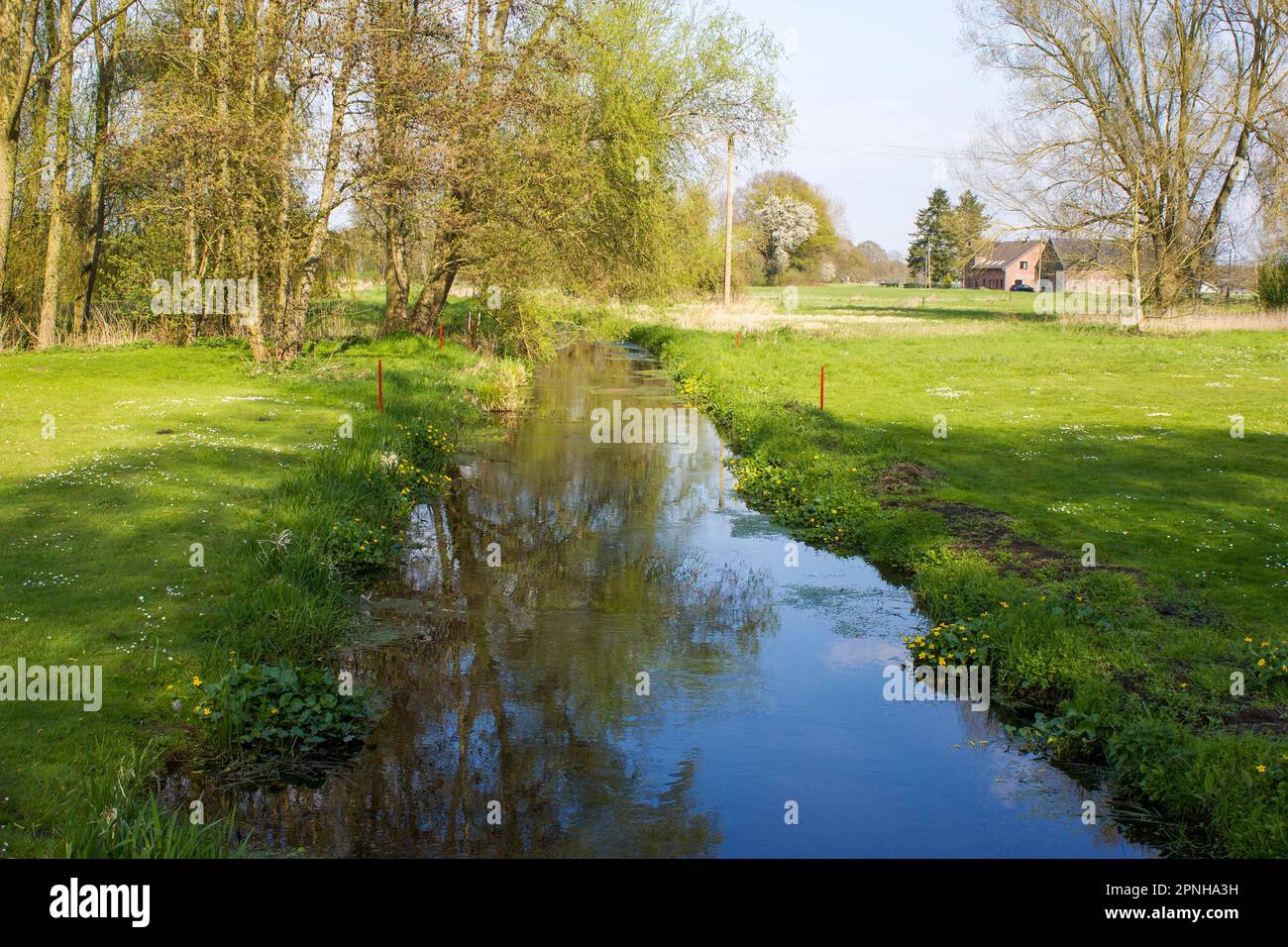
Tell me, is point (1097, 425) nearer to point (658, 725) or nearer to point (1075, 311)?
point (658, 725)

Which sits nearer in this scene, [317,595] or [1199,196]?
Result: [317,595]

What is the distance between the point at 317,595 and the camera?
9336 millimetres

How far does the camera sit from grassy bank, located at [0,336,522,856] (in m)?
6.25

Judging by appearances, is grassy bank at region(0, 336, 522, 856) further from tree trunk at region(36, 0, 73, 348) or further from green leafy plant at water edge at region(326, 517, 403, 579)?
tree trunk at region(36, 0, 73, 348)

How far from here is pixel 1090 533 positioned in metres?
11.6

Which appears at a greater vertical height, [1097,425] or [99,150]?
[99,150]

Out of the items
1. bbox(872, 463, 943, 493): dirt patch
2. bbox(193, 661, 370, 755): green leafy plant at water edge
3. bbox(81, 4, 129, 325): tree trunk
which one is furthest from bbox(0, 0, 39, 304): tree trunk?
bbox(193, 661, 370, 755): green leafy plant at water edge

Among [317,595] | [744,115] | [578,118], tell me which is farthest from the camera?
[744,115]

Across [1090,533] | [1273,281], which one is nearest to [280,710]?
[1090,533]

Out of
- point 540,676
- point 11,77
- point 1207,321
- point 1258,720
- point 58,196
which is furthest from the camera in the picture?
point 1207,321

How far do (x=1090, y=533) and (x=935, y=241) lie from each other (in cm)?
10733

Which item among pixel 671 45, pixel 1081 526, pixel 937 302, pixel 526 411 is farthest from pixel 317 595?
pixel 937 302

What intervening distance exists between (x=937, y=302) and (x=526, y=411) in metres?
57.7
